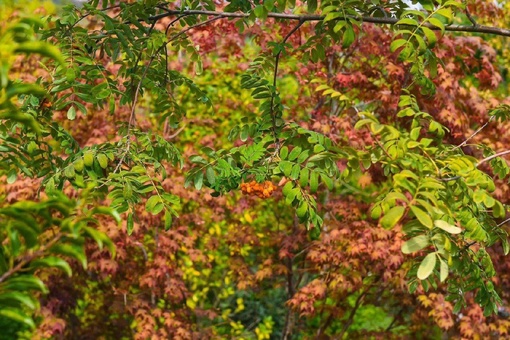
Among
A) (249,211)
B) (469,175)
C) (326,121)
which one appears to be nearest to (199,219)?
(249,211)

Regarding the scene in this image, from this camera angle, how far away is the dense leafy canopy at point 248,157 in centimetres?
270

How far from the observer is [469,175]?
2059mm

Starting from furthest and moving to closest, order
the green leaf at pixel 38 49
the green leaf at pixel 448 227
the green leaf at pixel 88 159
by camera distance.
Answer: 1. the green leaf at pixel 88 159
2. the green leaf at pixel 448 227
3. the green leaf at pixel 38 49

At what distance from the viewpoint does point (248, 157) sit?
103 inches

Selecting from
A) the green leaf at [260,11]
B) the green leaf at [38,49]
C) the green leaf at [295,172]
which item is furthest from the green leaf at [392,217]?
the green leaf at [260,11]

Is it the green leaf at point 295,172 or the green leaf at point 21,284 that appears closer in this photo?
the green leaf at point 21,284

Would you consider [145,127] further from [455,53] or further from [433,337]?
[433,337]

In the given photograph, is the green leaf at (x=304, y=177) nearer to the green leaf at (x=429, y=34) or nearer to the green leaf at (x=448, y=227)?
the green leaf at (x=429, y=34)

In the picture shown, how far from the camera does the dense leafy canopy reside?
8.85ft

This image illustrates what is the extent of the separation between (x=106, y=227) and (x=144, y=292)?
0.73 meters

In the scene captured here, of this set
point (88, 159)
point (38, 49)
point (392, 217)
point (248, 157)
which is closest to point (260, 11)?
point (248, 157)

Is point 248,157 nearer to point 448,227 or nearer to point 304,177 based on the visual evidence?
point 304,177

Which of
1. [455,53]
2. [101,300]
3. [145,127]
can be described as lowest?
[101,300]

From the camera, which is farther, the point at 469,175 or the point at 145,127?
the point at 145,127
